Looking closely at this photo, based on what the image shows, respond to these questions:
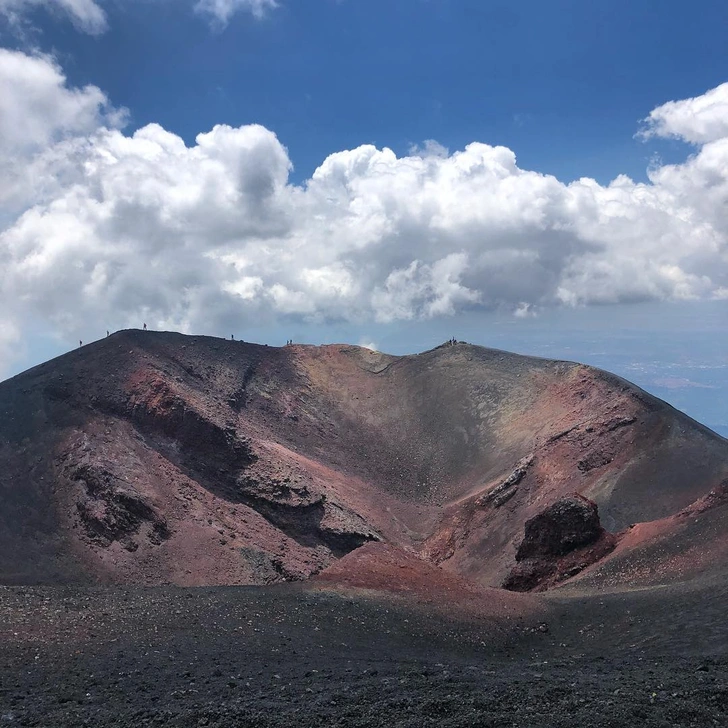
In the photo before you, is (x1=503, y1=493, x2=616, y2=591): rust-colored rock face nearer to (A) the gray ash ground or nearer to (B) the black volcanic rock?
(B) the black volcanic rock

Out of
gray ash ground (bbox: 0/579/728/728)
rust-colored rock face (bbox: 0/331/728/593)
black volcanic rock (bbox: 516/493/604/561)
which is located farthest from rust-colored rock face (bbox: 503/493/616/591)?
gray ash ground (bbox: 0/579/728/728)

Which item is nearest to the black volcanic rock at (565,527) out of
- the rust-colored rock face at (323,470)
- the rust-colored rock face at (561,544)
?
the rust-colored rock face at (561,544)

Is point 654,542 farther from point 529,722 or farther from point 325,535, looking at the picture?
point 529,722

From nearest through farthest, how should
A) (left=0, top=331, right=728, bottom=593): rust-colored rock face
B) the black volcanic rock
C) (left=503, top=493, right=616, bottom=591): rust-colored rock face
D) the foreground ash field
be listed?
1. the foreground ash field
2. (left=0, top=331, right=728, bottom=593): rust-colored rock face
3. (left=503, top=493, right=616, bottom=591): rust-colored rock face
4. the black volcanic rock

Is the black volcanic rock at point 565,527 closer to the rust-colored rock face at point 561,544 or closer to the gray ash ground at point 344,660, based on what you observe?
the rust-colored rock face at point 561,544

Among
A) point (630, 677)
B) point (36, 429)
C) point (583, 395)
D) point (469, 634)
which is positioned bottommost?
point (469, 634)

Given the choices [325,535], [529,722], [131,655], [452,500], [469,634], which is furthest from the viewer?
[452,500]

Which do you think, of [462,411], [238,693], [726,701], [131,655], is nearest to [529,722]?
[726,701]
